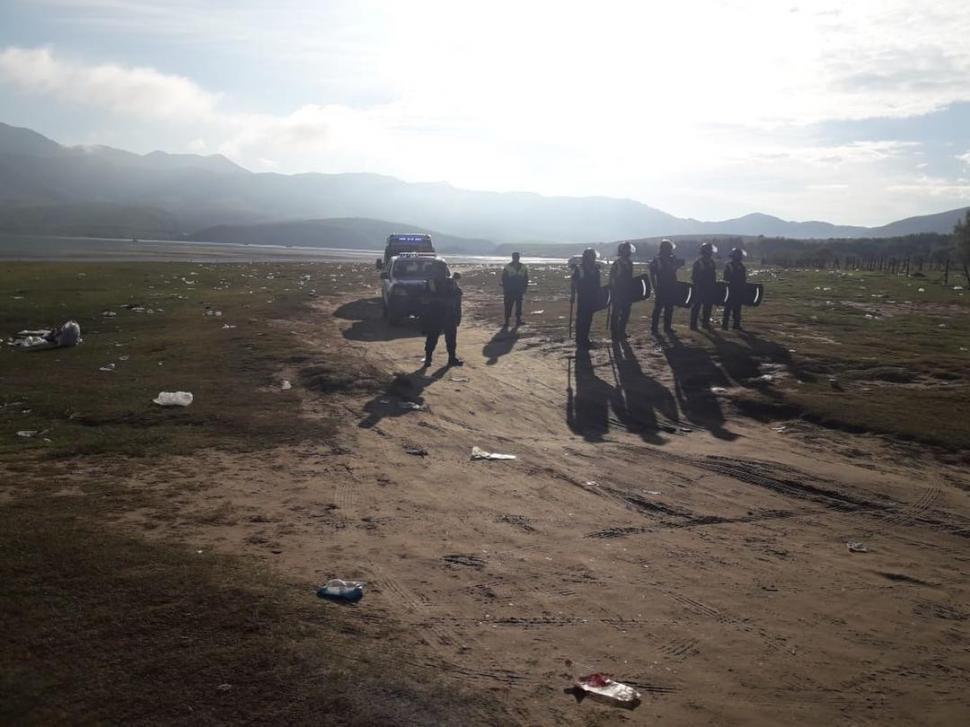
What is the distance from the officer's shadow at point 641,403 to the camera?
38.1 feet

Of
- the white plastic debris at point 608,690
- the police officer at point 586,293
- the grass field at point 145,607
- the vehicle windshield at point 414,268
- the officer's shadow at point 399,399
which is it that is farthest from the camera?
the vehicle windshield at point 414,268

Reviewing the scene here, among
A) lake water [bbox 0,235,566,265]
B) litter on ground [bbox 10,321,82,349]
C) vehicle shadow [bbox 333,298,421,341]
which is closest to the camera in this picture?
litter on ground [bbox 10,321,82,349]

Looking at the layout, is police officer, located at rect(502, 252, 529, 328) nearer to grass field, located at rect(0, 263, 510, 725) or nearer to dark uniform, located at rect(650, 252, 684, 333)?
dark uniform, located at rect(650, 252, 684, 333)

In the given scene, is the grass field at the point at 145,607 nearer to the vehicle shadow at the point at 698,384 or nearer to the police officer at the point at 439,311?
the police officer at the point at 439,311

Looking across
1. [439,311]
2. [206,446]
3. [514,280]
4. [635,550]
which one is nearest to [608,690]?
[635,550]

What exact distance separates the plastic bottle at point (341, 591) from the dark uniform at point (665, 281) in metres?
14.7

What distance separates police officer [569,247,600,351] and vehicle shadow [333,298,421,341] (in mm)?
5111

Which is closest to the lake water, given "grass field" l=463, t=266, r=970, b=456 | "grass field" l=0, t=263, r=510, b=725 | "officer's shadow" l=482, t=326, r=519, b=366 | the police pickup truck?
the police pickup truck

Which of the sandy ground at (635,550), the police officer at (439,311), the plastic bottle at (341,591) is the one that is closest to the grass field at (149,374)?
the sandy ground at (635,550)

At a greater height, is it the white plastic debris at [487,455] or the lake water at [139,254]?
the lake water at [139,254]

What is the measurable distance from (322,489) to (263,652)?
341 centimetres

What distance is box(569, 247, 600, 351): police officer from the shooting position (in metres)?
17.5

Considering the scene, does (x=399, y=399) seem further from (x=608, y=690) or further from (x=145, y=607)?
(x=608, y=690)

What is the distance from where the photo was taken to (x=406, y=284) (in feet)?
73.2
